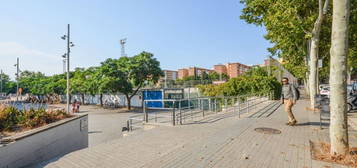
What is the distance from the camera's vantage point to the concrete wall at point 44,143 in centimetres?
414

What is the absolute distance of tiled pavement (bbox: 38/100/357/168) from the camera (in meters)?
3.36

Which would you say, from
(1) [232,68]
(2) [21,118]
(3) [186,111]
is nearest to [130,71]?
(3) [186,111]

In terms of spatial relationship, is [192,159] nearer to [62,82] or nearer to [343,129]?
[343,129]

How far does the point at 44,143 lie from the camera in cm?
529

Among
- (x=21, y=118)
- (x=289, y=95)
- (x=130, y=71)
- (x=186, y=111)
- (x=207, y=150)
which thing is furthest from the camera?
(x=130, y=71)

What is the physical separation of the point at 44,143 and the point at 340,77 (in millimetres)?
7409

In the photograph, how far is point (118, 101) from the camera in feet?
89.8

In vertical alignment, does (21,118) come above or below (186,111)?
above

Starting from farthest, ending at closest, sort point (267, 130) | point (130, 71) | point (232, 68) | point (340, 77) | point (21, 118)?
point (232, 68) → point (130, 71) → point (21, 118) → point (267, 130) → point (340, 77)

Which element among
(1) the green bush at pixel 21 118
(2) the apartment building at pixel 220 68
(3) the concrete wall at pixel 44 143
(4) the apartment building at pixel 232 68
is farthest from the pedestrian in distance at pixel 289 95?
(2) the apartment building at pixel 220 68

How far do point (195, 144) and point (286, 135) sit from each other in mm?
2676

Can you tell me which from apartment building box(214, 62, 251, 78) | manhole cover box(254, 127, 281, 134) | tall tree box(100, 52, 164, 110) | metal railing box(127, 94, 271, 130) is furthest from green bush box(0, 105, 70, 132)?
apartment building box(214, 62, 251, 78)

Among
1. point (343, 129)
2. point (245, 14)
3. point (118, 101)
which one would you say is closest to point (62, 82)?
point (118, 101)

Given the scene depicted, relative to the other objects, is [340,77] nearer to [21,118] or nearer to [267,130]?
[267,130]
